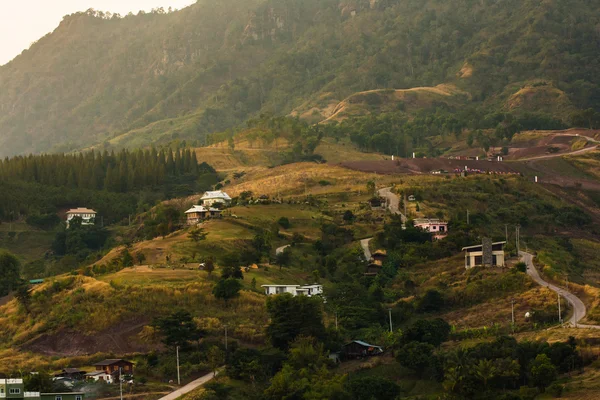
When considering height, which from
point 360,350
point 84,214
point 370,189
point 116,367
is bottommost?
point 360,350

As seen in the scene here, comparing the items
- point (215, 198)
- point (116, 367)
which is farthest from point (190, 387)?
point (215, 198)

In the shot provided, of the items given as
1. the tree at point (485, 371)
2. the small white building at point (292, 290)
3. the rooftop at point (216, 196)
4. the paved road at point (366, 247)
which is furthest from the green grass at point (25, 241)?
the tree at point (485, 371)

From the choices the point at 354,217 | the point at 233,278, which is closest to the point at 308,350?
the point at 233,278

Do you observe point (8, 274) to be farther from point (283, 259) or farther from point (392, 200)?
point (392, 200)

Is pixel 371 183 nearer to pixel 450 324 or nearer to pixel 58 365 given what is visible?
pixel 450 324

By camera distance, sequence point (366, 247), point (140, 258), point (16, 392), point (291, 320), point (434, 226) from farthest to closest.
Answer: point (434, 226)
point (366, 247)
point (140, 258)
point (291, 320)
point (16, 392)

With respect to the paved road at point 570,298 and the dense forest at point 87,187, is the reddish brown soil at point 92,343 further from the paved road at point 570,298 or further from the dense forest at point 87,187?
the dense forest at point 87,187

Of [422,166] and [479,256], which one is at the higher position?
[422,166]
